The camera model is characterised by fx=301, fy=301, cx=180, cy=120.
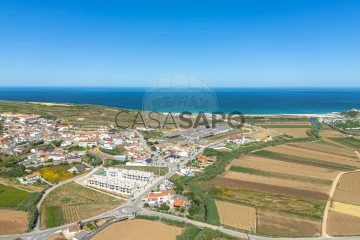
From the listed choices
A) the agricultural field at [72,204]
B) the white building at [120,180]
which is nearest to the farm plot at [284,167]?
the white building at [120,180]

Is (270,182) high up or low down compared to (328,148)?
down

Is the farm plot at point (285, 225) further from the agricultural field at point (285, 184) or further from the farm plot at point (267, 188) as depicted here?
the farm plot at point (267, 188)

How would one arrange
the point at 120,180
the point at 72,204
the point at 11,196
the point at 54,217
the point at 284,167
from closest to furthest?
the point at 54,217, the point at 72,204, the point at 11,196, the point at 120,180, the point at 284,167

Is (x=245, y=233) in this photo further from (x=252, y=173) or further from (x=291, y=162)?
(x=291, y=162)

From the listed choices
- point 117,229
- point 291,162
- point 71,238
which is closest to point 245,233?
point 117,229

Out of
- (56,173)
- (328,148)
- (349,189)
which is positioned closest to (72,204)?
(56,173)

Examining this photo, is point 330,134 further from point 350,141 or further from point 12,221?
point 12,221

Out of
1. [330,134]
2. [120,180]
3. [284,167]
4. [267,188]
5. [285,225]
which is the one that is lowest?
[285,225]
